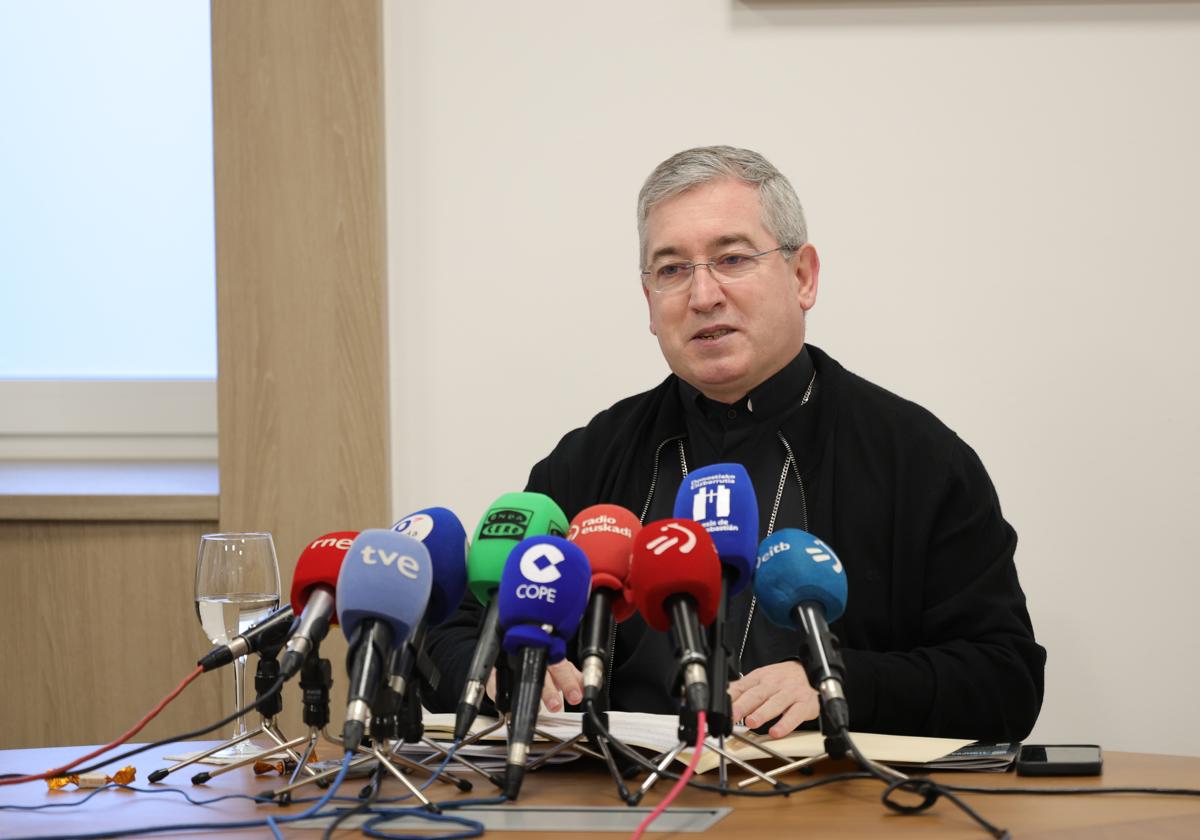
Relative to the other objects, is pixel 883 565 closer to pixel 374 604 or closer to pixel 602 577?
pixel 602 577

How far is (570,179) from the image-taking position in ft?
9.06

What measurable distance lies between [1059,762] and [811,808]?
1.09ft

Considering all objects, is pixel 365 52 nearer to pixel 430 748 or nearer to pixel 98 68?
pixel 98 68

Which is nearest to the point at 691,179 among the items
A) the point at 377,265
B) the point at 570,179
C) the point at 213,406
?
the point at 570,179

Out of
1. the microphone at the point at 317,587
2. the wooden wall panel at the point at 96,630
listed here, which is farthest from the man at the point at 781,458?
the wooden wall panel at the point at 96,630

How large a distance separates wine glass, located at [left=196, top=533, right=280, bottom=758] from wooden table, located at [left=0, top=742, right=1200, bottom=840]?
19cm

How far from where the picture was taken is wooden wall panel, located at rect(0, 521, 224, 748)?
2.72 meters

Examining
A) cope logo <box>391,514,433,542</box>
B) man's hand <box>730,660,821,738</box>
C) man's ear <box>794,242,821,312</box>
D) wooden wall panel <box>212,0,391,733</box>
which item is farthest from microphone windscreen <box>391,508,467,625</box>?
wooden wall panel <box>212,0,391,733</box>

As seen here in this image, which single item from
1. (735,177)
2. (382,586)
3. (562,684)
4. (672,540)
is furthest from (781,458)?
(382,586)

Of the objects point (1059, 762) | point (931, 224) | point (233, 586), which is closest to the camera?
point (1059, 762)

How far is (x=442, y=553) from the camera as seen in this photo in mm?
1289

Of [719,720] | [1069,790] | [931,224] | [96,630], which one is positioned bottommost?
[96,630]

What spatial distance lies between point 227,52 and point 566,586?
2.01m

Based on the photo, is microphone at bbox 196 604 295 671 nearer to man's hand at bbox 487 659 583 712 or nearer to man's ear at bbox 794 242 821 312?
man's hand at bbox 487 659 583 712
